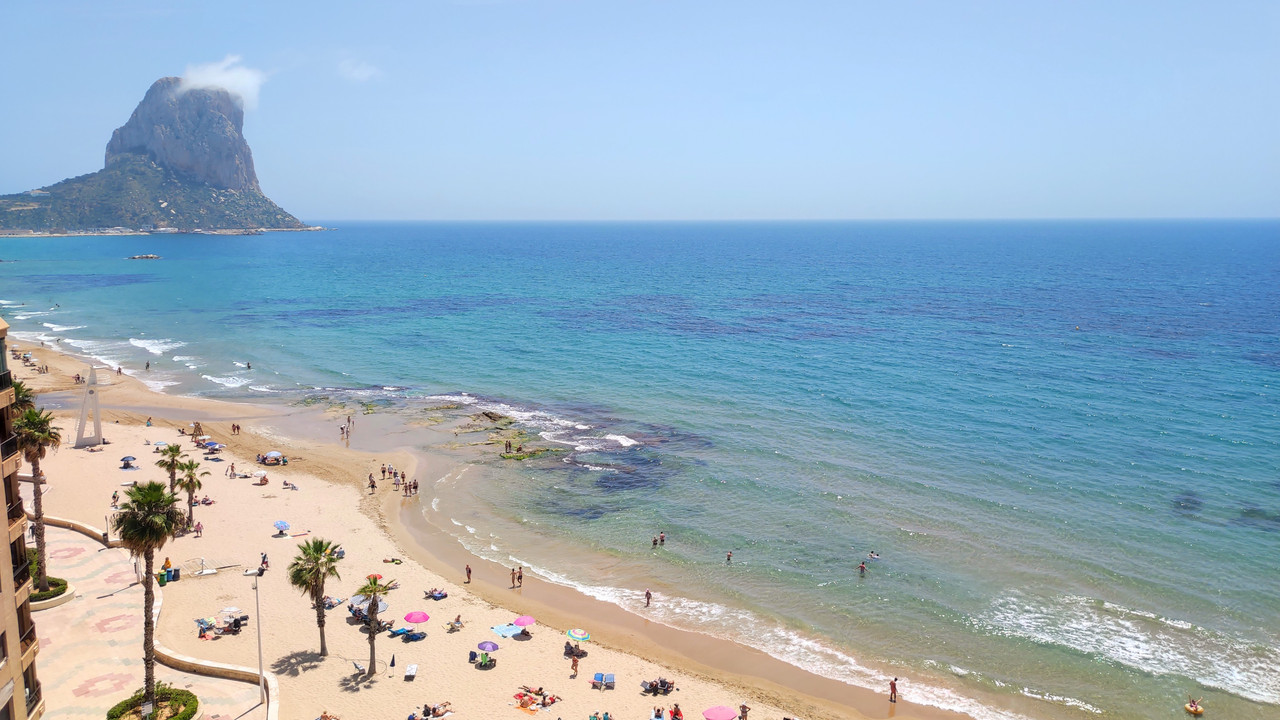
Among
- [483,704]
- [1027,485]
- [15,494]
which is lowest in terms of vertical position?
[483,704]

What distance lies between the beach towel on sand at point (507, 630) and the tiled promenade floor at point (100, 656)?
31.4 ft

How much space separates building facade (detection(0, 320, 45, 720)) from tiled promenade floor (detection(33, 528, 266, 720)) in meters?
8.35

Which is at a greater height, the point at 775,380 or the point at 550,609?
the point at 775,380

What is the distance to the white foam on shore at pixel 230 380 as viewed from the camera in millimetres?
73012

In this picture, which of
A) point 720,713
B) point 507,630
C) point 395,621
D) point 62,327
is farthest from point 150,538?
point 62,327

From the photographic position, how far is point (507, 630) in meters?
Result: 32.1

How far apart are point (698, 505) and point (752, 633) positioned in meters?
12.7

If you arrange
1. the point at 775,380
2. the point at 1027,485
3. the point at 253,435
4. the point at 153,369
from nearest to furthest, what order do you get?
the point at 1027,485
the point at 253,435
the point at 775,380
the point at 153,369

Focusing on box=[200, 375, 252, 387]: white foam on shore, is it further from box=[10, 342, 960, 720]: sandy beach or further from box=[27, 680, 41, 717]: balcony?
box=[27, 680, 41, 717]: balcony

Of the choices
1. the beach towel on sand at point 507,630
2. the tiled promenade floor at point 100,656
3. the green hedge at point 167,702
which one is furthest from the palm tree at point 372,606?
the green hedge at point 167,702

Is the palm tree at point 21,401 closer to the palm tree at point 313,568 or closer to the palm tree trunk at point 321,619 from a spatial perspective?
the palm tree at point 313,568

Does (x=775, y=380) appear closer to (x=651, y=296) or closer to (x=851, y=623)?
(x=851, y=623)

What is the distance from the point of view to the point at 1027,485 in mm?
46344

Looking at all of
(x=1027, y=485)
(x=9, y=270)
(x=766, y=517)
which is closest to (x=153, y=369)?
(x=766, y=517)
